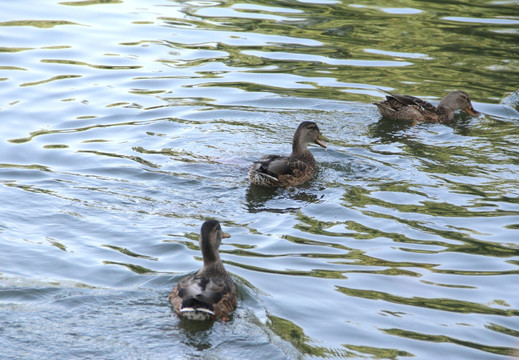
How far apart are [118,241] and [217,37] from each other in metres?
10.2

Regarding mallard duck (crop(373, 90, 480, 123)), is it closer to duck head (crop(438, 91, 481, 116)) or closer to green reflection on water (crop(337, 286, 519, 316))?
duck head (crop(438, 91, 481, 116))

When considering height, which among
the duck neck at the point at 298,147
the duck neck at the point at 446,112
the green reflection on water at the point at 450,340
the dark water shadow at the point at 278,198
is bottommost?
the green reflection on water at the point at 450,340

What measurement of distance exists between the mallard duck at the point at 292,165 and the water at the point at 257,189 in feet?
0.66

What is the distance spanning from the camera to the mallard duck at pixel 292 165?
11.0 metres

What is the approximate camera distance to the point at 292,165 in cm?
1138

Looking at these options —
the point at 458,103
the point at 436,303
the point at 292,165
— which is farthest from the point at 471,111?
the point at 436,303

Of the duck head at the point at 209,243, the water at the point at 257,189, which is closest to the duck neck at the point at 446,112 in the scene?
the water at the point at 257,189

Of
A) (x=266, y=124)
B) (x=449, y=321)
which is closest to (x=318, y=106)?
(x=266, y=124)

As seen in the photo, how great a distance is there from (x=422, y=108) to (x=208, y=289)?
297 inches

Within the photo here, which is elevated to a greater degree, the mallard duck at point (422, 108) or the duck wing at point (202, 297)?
the mallard duck at point (422, 108)

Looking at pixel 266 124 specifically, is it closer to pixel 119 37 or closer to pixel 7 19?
pixel 119 37

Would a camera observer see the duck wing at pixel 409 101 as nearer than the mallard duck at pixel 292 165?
No

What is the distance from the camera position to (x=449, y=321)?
762 cm

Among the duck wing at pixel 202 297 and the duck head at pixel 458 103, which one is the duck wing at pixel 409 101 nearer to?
Result: the duck head at pixel 458 103
